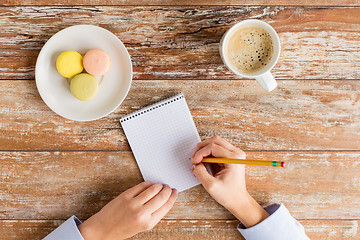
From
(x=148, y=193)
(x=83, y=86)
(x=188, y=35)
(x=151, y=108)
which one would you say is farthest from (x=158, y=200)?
(x=188, y=35)

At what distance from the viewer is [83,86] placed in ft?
2.95

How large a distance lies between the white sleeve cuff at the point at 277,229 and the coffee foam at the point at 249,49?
1.39 feet

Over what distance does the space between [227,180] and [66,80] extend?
541 millimetres

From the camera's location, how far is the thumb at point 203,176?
919 mm

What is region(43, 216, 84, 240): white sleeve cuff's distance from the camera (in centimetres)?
94

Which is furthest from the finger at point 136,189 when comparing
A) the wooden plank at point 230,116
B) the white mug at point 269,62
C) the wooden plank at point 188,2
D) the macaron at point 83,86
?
the wooden plank at point 188,2

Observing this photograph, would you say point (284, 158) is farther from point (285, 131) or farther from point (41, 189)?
point (41, 189)

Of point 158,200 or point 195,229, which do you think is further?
point 195,229

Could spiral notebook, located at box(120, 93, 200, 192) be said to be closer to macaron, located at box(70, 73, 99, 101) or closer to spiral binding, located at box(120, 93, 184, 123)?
spiral binding, located at box(120, 93, 184, 123)

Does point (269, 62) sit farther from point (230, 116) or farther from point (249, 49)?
point (230, 116)

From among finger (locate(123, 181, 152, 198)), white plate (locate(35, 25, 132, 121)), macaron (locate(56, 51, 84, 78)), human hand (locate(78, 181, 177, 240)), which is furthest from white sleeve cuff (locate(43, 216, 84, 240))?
macaron (locate(56, 51, 84, 78))

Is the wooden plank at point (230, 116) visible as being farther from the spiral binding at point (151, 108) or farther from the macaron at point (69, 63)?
the macaron at point (69, 63)

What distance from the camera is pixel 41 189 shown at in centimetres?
101

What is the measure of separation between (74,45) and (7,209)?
54cm
